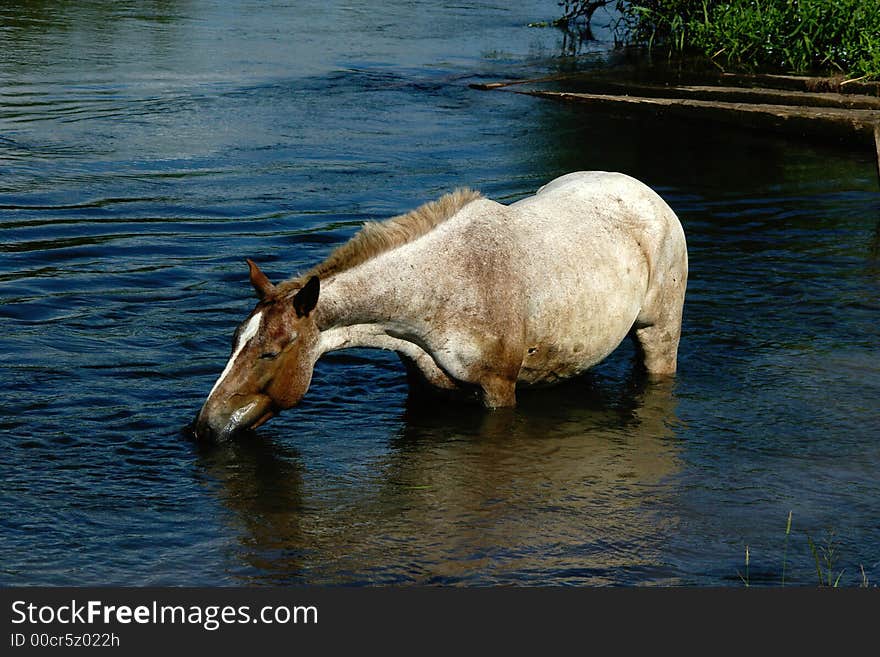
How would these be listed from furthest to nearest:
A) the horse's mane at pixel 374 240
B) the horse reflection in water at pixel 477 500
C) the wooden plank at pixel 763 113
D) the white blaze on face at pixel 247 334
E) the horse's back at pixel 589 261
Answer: the wooden plank at pixel 763 113 → the horse's back at pixel 589 261 → the horse's mane at pixel 374 240 → the white blaze on face at pixel 247 334 → the horse reflection in water at pixel 477 500

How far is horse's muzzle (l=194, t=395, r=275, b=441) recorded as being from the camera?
6.61 m

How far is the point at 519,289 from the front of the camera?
7137mm

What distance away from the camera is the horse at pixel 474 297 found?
21.6 feet

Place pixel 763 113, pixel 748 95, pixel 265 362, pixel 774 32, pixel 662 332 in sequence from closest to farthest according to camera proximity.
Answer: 1. pixel 265 362
2. pixel 662 332
3. pixel 763 113
4. pixel 748 95
5. pixel 774 32

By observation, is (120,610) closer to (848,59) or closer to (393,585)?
(393,585)

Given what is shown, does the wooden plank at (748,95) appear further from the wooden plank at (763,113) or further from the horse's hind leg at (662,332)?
the horse's hind leg at (662,332)

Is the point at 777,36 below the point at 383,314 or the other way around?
the other way around

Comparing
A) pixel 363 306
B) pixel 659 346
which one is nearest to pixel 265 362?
pixel 363 306

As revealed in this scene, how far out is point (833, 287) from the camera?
10.8 m

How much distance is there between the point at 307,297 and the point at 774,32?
14776mm

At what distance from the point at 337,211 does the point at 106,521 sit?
A: 23.0ft

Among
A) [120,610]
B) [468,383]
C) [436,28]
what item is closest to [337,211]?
[468,383]

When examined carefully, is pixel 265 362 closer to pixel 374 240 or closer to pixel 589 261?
pixel 374 240

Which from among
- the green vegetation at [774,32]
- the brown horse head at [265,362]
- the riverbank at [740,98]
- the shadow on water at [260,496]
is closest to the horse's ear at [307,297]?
the brown horse head at [265,362]
